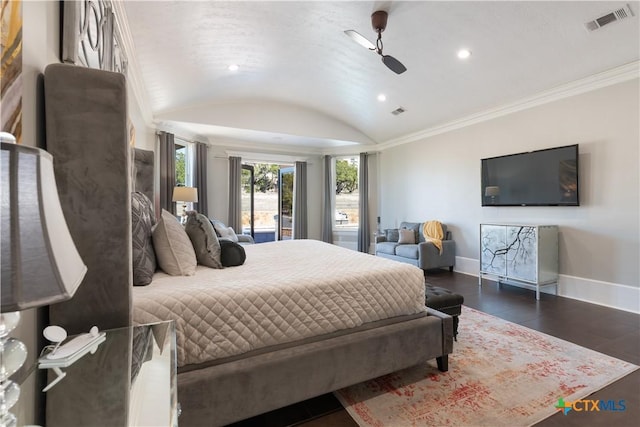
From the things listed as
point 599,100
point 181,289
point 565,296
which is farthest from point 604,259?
point 181,289

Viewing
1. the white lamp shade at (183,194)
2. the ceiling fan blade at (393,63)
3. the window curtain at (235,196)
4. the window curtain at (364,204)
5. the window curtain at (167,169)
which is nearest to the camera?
the ceiling fan blade at (393,63)

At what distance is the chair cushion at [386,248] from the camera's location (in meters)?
5.46

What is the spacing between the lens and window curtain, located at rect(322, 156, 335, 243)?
7.26 meters

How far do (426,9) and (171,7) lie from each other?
2.43 m

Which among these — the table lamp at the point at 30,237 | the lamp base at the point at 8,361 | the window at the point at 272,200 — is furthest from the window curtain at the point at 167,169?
the table lamp at the point at 30,237

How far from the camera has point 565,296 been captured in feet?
12.3

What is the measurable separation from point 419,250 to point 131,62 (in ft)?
15.2

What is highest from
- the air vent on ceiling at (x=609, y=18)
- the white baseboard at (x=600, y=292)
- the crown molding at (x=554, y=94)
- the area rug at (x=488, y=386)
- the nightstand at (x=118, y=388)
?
the air vent on ceiling at (x=609, y=18)

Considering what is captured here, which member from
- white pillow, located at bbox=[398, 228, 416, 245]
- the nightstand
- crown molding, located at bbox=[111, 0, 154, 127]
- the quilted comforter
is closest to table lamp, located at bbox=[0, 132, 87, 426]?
the nightstand

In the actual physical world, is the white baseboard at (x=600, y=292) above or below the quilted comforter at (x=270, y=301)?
below

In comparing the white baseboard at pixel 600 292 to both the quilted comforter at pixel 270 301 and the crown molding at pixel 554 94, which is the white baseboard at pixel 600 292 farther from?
the quilted comforter at pixel 270 301

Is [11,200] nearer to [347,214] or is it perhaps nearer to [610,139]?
[610,139]

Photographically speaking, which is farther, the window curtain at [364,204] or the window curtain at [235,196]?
the window curtain at [364,204]

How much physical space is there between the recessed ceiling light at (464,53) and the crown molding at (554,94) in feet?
4.14
